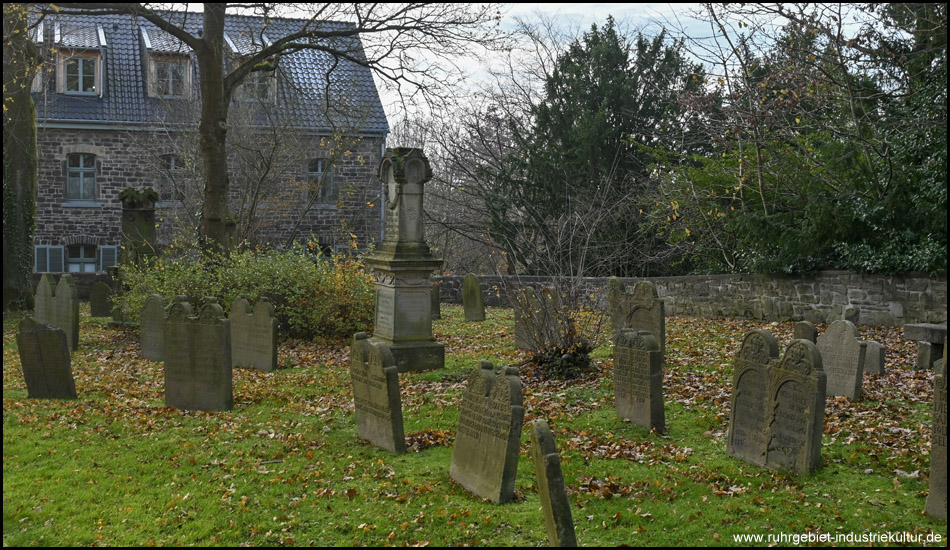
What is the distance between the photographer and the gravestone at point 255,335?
1170 cm

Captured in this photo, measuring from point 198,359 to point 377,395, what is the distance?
2.63 m

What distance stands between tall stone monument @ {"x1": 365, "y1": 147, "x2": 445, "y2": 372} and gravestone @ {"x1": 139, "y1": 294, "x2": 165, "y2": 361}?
12.2 ft

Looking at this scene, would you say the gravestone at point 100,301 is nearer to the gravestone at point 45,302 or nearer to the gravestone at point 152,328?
the gravestone at point 45,302

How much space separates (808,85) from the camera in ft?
46.5

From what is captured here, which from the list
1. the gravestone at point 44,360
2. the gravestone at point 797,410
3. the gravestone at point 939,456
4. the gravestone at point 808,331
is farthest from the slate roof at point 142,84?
the gravestone at point 939,456

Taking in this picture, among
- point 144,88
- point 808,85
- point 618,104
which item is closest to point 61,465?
point 808,85

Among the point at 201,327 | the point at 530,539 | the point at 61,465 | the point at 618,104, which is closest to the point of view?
the point at 530,539

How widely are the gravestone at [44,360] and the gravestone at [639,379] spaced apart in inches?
251

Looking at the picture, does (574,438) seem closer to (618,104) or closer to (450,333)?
(450,333)

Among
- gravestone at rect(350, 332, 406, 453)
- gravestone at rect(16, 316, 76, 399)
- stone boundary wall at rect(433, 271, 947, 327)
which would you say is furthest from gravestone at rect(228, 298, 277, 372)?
gravestone at rect(350, 332, 406, 453)

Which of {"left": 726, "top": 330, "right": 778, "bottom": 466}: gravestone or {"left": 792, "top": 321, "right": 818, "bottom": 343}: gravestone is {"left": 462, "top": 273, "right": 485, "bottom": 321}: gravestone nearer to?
{"left": 792, "top": 321, "right": 818, "bottom": 343}: gravestone

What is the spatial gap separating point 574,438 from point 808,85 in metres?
9.71

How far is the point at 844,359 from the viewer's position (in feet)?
28.5

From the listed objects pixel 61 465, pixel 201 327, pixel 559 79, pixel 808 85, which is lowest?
pixel 61 465
